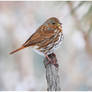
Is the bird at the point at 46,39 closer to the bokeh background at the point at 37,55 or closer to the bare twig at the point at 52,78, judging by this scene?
the bare twig at the point at 52,78

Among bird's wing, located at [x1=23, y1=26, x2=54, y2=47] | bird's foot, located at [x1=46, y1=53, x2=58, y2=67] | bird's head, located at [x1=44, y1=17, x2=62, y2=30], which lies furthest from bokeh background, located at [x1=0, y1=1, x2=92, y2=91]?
bird's foot, located at [x1=46, y1=53, x2=58, y2=67]

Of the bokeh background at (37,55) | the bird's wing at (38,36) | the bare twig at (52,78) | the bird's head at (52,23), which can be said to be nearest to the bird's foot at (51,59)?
the bare twig at (52,78)

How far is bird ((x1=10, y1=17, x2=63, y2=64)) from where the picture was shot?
5965 mm

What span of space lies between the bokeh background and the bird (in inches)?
81.2

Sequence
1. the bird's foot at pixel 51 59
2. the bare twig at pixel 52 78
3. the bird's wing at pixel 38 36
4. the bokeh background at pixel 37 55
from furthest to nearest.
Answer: the bokeh background at pixel 37 55 < the bird's wing at pixel 38 36 < the bird's foot at pixel 51 59 < the bare twig at pixel 52 78

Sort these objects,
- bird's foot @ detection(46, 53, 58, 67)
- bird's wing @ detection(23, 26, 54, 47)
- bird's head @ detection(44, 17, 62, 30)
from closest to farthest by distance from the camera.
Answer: bird's foot @ detection(46, 53, 58, 67), bird's wing @ detection(23, 26, 54, 47), bird's head @ detection(44, 17, 62, 30)

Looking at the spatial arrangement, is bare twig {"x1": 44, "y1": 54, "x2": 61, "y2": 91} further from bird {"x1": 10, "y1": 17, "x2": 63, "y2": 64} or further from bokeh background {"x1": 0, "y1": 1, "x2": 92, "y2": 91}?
bokeh background {"x1": 0, "y1": 1, "x2": 92, "y2": 91}

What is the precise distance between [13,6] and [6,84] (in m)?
2.45

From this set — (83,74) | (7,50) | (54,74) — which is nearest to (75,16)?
(83,74)

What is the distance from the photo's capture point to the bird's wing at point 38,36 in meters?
5.95

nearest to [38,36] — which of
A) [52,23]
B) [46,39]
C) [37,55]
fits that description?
[46,39]

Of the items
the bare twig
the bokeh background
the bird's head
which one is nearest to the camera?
the bare twig

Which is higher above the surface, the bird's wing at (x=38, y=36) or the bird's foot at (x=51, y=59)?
the bird's wing at (x=38, y=36)

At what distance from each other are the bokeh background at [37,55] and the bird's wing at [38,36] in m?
2.17
